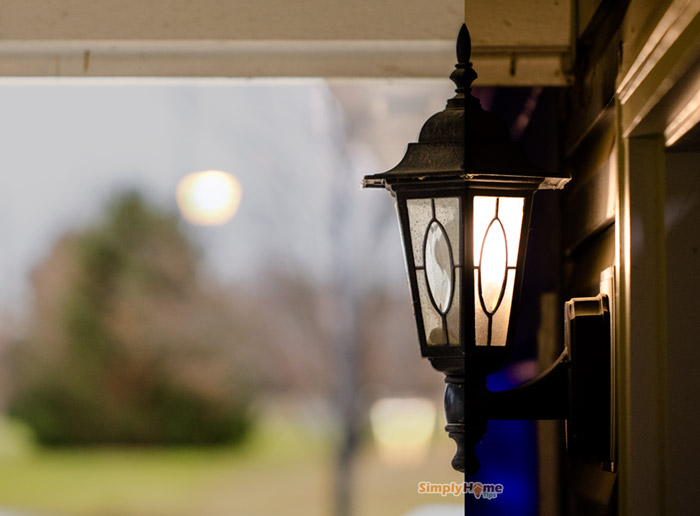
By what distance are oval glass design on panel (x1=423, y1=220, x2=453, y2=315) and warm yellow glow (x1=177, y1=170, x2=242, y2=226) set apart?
8762mm

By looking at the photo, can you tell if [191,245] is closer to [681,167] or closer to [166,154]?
[166,154]

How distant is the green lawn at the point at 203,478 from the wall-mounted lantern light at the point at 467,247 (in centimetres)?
967

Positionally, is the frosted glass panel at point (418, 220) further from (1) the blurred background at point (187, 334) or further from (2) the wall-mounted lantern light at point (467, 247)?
(1) the blurred background at point (187, 334)

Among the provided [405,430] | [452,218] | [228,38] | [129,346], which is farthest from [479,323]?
[129,346]

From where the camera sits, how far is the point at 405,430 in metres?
11.4

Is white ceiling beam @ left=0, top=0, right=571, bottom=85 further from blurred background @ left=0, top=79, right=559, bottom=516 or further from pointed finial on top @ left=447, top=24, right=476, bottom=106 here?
blurred background @ left=0, top=79, right=559, bottom=516

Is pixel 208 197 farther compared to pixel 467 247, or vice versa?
pixel 208 197

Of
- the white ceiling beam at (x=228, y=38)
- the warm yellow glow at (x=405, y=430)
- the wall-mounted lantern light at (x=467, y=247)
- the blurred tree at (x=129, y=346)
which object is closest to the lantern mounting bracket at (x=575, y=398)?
the wall-mounted lantern light at (x=467, y=247)

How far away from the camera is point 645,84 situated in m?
1.12

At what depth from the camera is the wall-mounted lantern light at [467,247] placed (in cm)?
124

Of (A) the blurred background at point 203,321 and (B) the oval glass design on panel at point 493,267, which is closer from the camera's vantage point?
(B) the oval glass design on panel at point 493,267

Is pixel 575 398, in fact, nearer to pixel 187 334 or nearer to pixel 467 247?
pixel 467 247

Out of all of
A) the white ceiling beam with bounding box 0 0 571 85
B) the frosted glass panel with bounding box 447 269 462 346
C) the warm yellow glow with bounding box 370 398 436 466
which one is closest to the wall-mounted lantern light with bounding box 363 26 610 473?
the frosted glass panel with bounding box 447 269 462 346

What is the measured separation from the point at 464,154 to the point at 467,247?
0.45 feet
